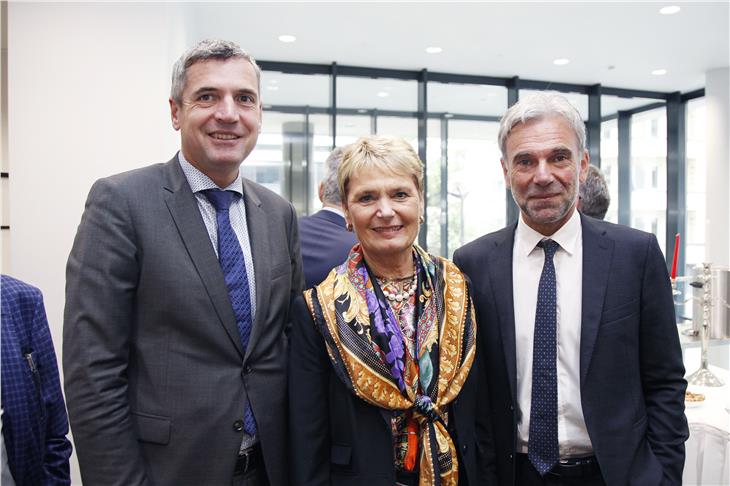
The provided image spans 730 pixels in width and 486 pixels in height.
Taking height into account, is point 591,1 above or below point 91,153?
above

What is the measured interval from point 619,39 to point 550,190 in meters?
5.62

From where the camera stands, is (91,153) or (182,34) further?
(182,34)

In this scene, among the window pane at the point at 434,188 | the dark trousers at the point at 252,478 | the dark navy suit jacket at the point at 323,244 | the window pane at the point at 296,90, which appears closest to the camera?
the dark trousers at the point at 252,478

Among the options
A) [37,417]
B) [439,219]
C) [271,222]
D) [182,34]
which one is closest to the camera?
[37,417]

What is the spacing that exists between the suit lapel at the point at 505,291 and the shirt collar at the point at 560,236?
0.04 metres

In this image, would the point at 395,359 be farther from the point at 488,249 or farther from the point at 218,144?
the point at 218,144

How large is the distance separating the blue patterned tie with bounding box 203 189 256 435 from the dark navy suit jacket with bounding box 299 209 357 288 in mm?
966

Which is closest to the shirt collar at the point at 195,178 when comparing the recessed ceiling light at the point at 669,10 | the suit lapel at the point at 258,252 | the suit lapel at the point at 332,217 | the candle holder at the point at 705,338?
the suit lapel at the point at 258,252

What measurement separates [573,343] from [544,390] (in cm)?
15

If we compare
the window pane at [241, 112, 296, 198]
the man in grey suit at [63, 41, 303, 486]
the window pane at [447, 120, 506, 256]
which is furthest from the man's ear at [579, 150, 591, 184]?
the window pane at [447, 120, 506, 256]

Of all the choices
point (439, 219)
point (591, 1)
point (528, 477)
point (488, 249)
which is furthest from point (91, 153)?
point (439, 219)

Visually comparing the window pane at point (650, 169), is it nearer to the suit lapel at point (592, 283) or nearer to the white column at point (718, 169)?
the white column at point (718, 169)

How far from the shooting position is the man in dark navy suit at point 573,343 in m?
1.48

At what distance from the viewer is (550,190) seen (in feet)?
5.05
